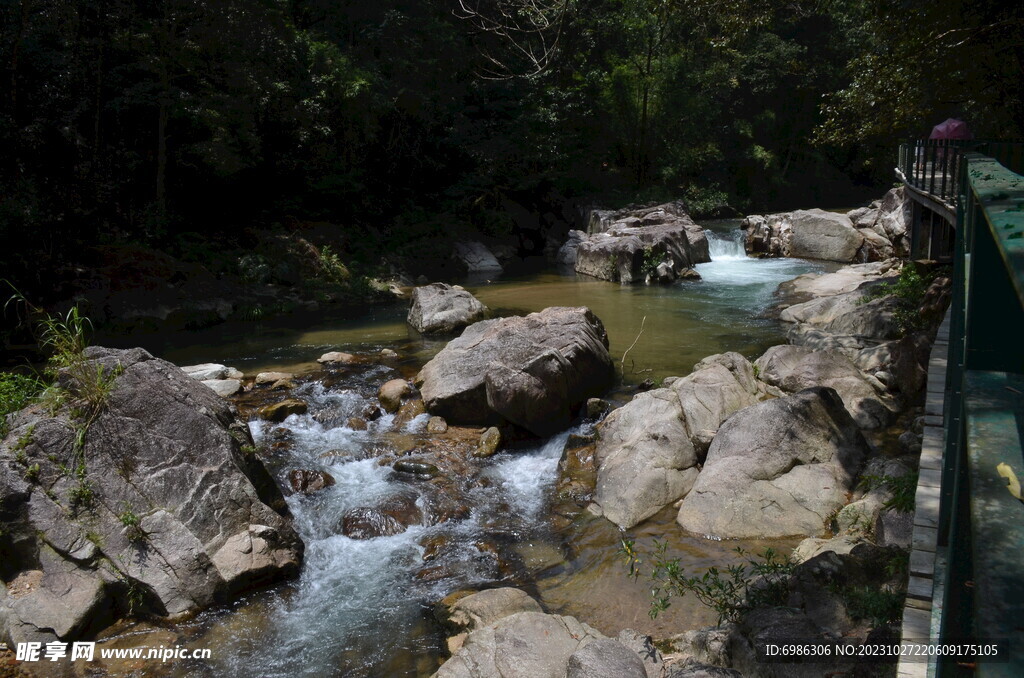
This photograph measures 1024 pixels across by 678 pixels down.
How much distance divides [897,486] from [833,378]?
8.02 feet

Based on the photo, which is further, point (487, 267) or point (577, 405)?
point (487, 267)

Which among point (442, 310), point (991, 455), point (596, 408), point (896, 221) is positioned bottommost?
point (596, 408)

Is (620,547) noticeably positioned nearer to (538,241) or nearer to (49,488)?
(49,488)

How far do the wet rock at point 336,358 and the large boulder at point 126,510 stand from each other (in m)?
4.65

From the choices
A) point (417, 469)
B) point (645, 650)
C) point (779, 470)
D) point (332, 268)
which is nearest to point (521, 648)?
point (645, 650)

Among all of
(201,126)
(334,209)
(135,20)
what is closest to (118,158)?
(201,126)

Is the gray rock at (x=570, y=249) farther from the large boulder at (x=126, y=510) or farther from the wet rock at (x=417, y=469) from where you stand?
the large boulder at (x=126, y=510)

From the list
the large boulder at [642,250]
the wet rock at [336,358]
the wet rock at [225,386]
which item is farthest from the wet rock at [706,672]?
the large boulder at [642,250]

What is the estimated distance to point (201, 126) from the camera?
639 inches

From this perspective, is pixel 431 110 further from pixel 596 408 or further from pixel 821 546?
pixel 821 546

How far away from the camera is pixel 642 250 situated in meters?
18.1

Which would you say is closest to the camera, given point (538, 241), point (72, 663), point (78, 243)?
point (72, 663)

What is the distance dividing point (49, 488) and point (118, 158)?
41.6 feet

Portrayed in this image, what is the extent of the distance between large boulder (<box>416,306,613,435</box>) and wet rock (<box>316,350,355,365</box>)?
200cm
